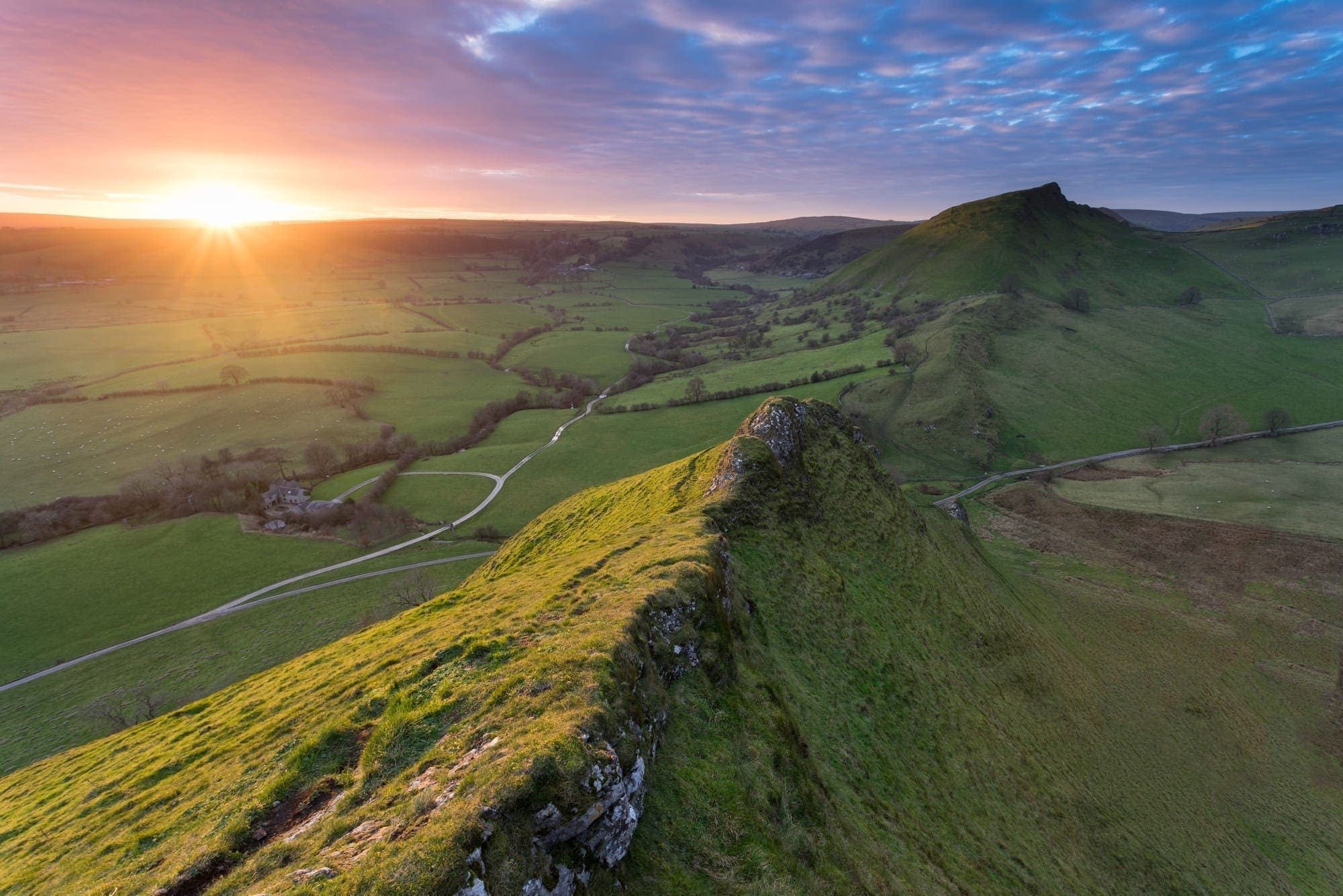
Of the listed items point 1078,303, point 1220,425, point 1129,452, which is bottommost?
point 1129,452

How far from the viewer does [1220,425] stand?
11675 cm

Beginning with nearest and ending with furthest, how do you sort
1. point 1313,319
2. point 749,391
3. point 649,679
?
point 649,679, point 749,391, point 1313,319

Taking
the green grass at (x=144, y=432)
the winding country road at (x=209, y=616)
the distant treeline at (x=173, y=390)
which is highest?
the distant treeline at (x=173, y=390)

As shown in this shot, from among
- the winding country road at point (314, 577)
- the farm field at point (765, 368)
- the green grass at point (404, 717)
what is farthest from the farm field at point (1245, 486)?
the winding country road at point (314, 577)

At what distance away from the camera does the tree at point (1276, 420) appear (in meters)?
116

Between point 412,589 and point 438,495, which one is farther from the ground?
point 412,589

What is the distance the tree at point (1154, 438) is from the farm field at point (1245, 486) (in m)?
4.09

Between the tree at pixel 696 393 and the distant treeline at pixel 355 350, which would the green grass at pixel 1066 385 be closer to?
the tree at pixel 696 393

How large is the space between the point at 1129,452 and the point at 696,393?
99619 mm

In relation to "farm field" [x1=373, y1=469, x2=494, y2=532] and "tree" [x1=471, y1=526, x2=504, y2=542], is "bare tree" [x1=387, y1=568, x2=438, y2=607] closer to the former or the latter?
"tree" [x1=471, y1=526, x2=504, y2=542]

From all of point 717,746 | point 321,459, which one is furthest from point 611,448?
point 717,746

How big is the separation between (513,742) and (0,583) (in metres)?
107

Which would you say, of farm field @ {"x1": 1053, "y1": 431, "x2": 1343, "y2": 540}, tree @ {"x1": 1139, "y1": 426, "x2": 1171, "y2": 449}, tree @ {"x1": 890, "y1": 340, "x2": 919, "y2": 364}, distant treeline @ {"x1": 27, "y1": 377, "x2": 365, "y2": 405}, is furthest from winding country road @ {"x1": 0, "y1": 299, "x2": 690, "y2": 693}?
tree @ {"x1": 1139, "y1": 426, "x2": 1171, "y2": 449}

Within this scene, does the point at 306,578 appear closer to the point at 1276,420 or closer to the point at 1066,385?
the point at 1066,385
